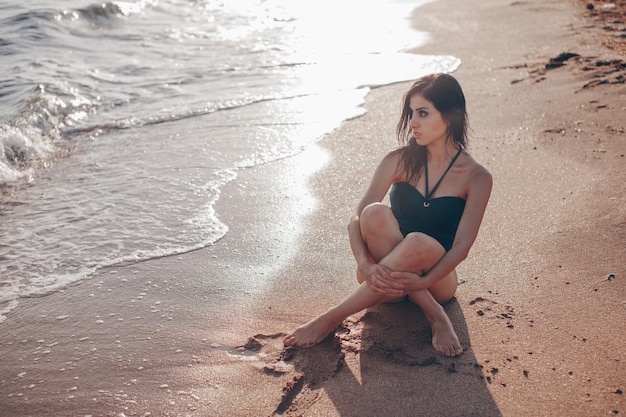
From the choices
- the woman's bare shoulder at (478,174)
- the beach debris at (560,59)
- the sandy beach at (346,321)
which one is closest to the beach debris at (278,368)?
the sandy beach at (346,321)

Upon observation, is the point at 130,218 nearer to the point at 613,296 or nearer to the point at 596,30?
the point at 613,296

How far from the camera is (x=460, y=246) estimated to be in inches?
122

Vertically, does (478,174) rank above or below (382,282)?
above

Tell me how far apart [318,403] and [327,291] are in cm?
98

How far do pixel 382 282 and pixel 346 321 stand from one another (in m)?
0.40

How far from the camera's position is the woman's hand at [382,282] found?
3055 millimetres

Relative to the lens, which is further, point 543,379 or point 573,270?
point 573,270

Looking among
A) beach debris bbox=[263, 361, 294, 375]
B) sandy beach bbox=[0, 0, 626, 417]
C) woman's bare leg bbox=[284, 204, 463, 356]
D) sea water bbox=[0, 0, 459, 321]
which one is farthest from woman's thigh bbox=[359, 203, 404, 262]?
sea water bbox=[0, 0, 459, 321]

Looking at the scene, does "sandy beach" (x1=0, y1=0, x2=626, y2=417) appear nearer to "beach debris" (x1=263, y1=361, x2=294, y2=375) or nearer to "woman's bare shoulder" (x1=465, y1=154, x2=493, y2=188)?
"beach debris" (x1=263, y1=361, x2=294, y2=375)

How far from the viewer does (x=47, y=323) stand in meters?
3.46

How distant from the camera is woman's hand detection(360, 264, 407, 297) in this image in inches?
120

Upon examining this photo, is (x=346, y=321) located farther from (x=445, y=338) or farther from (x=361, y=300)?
(x=445, y=338)

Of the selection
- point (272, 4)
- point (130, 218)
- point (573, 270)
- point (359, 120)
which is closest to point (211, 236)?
point (130, 218)

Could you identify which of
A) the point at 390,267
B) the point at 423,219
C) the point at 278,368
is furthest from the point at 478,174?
the point at 278,368
